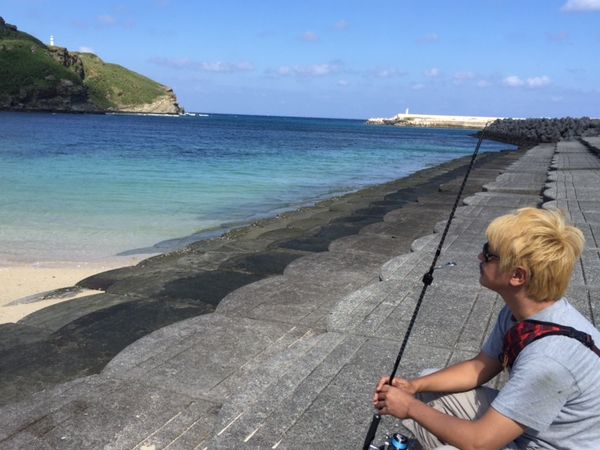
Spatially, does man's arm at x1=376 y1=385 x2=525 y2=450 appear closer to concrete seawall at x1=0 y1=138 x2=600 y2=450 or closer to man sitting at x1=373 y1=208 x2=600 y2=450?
man sitting at x1=373 y1=208 x2=600 y2=450

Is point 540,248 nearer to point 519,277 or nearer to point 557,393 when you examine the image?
A: point 519,277

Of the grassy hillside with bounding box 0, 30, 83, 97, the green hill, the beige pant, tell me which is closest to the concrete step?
the beige pant

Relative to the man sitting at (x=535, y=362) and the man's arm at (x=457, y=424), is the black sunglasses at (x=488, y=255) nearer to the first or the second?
the man sitting at (x=535, y=362)

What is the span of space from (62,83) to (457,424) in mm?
134547

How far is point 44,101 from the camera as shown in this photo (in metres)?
120

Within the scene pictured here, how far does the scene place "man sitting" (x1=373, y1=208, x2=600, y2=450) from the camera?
1933 millimetres

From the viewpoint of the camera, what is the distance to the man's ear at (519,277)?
2.07m

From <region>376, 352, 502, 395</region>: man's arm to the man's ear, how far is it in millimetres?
522

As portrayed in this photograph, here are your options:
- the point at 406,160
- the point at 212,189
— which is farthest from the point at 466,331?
the point at 406,160

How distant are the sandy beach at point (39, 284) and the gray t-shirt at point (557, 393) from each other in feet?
19.0

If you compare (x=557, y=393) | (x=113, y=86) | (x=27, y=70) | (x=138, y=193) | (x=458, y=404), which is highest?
(x=27, y=70)

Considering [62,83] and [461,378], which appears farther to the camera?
[62,83]

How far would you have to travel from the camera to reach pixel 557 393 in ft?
6.29

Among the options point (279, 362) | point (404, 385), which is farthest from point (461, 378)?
point (279, 362)
